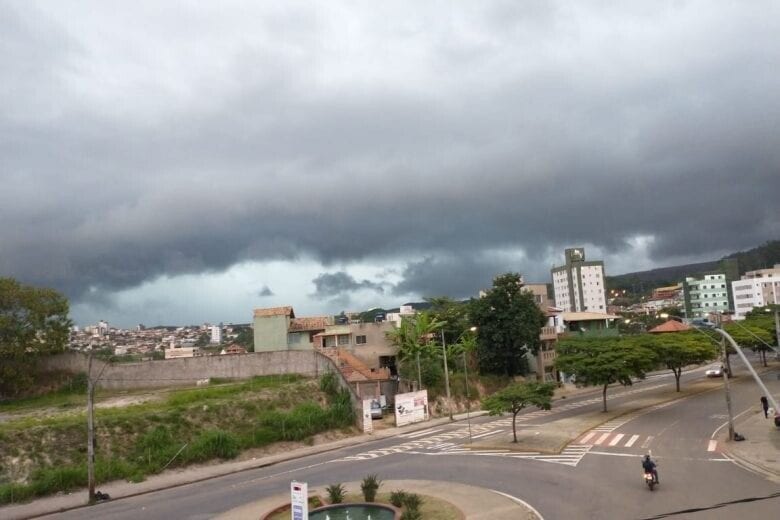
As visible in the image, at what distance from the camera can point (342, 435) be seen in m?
42.8

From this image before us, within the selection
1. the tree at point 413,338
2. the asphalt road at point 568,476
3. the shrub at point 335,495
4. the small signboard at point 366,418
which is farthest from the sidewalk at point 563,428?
the shrub at point 335,495

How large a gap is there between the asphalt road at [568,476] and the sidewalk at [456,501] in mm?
789

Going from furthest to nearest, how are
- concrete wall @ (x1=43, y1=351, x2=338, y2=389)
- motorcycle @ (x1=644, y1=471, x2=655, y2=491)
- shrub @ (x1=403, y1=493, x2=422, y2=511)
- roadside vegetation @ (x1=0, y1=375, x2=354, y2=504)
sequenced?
1. concrete wall @ (x1=43, y1=351, x2=338, y2=389)
2. roadside vegetation @ (x1=0, y1=375, x2=354, y2=504)
3. motorcycle @ (x1=644, y1=471, x2=655, y2=491)
4. shrub @ (x1=403, y1=493, x2=422, y2=511)

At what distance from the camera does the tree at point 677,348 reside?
52.8 m

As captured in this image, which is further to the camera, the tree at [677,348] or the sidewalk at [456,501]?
the tree at [677,348]

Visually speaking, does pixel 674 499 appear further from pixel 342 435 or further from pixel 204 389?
pixel 204 389

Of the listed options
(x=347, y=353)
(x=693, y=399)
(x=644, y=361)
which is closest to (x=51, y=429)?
(x=347, y=353)

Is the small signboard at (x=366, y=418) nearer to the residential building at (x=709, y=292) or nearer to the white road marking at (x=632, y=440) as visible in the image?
the white road marking at (x=632, y=440)

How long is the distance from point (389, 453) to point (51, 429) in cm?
1926

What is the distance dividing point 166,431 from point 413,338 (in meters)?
26.1

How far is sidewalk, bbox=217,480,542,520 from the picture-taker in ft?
68.3

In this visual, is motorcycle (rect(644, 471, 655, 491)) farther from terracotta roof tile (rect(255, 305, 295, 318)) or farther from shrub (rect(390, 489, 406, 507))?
terracotta roof tile (rect(255, 305, 295, 318))

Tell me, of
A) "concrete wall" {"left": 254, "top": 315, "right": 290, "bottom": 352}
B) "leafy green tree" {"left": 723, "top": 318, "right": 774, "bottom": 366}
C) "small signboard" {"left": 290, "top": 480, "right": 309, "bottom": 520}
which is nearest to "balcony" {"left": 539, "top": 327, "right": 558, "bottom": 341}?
"leafy green tree" {"left": 723, "top": 318, "right": 774, "bottom": 366}

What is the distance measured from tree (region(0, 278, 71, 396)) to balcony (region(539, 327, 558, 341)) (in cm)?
5027
